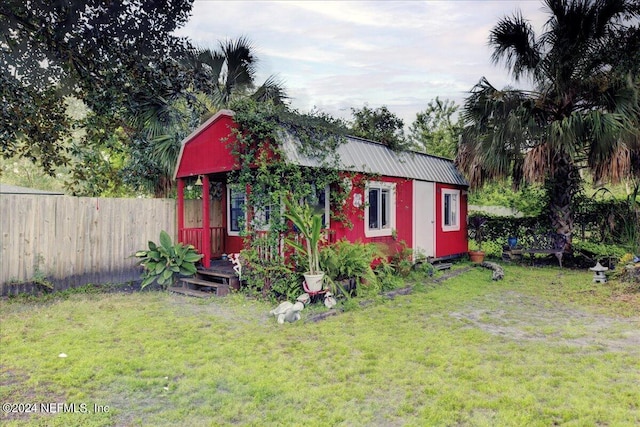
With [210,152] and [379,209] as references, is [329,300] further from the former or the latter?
[210,152]

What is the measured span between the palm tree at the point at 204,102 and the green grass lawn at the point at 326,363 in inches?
183

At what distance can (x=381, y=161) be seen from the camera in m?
8.94

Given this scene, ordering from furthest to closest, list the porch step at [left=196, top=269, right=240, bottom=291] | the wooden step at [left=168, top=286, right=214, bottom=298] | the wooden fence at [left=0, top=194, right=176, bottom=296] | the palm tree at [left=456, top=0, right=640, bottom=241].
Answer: the palm tree at [left=456, top=0, right=640, bottom=241] < the porch step at [left=196, top=269, right=240, bottom=291] < the wooden step at [left=168, top=286, right=214, bottom=298] < the wooden fence at [left=0, top=194, right=176, bottom=296]

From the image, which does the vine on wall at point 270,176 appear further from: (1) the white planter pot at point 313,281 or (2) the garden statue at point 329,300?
(2) the garden statue at point 329,300

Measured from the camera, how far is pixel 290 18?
7570 millimetres

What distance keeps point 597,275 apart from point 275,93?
9.60m

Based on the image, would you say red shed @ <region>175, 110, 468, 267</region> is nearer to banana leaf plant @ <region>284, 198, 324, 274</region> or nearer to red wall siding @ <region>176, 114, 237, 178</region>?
red wall siding @ <region>176, 114, 237, 178</region>

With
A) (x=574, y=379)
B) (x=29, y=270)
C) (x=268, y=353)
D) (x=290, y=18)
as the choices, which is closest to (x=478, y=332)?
(x=574, y=379)

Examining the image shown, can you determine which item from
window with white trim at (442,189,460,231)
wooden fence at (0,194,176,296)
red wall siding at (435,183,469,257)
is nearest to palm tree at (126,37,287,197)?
wooden fence at (0,194,176,296)

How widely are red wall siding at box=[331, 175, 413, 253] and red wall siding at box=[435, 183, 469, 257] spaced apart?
1357 mm

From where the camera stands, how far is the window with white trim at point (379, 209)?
8609 millimetres

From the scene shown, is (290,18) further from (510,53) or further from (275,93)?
(510,53)

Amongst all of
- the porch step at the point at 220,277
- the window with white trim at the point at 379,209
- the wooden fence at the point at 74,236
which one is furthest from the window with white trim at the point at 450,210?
the wooden fence at the point at 74,236

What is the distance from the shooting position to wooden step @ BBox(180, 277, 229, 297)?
7.40 metres
